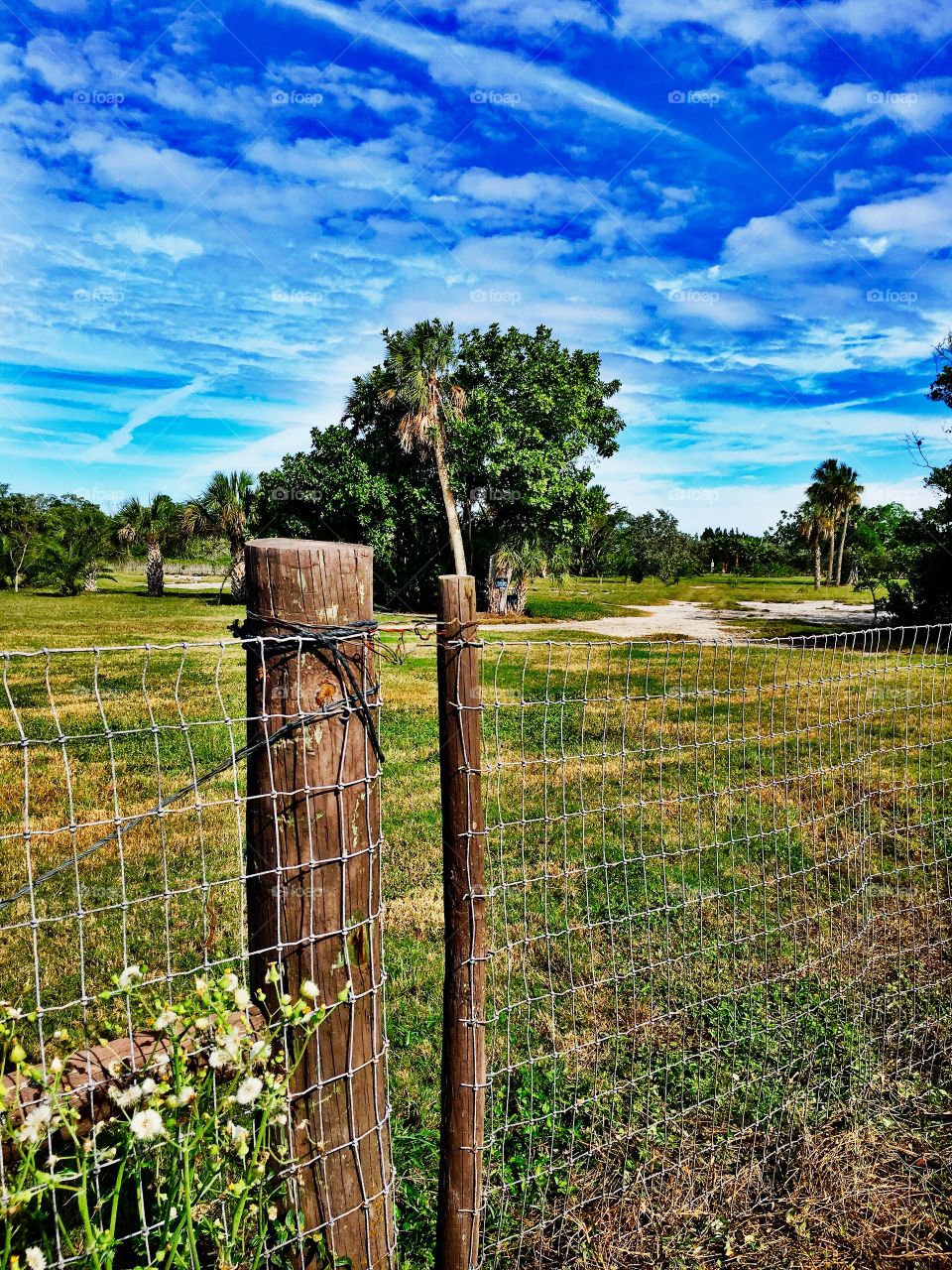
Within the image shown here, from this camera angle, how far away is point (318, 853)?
1875 mm

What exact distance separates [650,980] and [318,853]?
2.42 metres

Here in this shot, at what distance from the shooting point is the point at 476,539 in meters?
28.6

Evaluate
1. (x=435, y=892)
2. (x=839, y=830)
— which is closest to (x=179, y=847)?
(x=435, y=892)

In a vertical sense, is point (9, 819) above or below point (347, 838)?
below

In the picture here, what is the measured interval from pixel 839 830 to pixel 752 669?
8.38m

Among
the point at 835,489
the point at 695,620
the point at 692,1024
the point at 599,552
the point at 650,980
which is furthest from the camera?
the point at 599,552

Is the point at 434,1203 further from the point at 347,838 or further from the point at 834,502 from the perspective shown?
the point at 834,502

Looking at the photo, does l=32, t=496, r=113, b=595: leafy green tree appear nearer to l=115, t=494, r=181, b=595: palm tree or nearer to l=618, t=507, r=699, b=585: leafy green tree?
l=115, t=494, r=181, b=595: palm tree

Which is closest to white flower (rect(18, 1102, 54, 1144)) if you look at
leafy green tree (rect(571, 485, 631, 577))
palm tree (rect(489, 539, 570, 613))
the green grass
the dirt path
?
the dirt path

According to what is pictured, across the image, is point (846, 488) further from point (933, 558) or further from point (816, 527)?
point (933, 558)

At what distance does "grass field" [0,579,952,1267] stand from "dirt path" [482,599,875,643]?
48.7ft

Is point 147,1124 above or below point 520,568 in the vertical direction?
below

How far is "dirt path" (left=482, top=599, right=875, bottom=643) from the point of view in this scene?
73.7 feet
